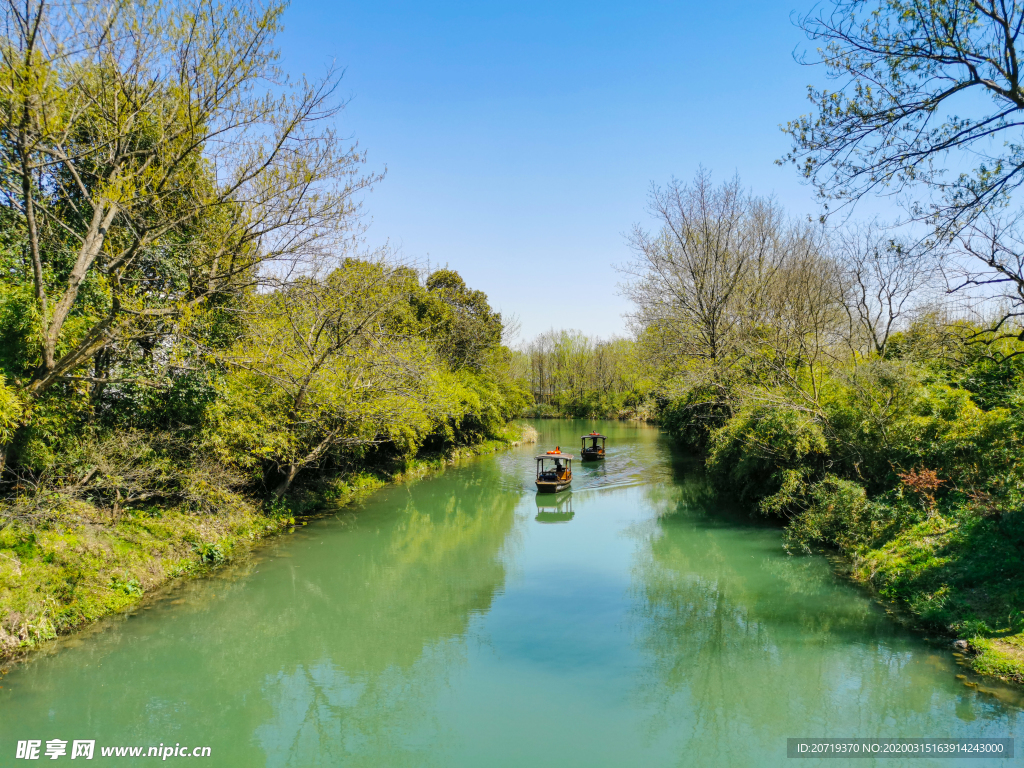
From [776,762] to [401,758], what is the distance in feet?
13.6

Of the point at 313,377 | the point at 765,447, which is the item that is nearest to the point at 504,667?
the point at 313,377

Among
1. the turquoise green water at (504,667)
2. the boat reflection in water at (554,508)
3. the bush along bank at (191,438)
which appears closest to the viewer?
the turquoise green water at (504,667)

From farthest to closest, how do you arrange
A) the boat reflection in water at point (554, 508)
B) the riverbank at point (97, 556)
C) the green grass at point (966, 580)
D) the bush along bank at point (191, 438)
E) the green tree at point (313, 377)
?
the boat reflection in water at point (554, 508)
the green tree at point (313, 377)
the bush along bank at point (191, 438)
the riverbank at point (97, 556)
the green grass at point (966, 580)

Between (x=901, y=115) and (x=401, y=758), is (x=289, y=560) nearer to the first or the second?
(x=401, y=758)

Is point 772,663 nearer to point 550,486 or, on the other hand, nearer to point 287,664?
point 287,664

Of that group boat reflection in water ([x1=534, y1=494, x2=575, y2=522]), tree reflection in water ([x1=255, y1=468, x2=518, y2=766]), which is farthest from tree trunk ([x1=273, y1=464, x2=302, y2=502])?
boat reflection in water ([x1=534, y1=494, x2=575, y2=522])

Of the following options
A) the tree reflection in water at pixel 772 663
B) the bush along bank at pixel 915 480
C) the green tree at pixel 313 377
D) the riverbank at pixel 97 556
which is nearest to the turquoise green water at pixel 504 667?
the tree reflection in water at pixel 772 663

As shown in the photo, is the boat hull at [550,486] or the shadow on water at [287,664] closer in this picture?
the shadow on water at [287,664]

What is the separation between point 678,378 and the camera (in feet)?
68.9

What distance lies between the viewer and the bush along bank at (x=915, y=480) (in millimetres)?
8766

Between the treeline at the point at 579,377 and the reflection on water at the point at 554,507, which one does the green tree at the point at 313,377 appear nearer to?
the reflection on water at the point at 554,507

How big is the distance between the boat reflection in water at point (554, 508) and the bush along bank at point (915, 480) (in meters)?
5.45

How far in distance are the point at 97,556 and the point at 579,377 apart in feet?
198

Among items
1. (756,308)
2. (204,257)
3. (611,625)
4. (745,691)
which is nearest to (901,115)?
(745,691)
